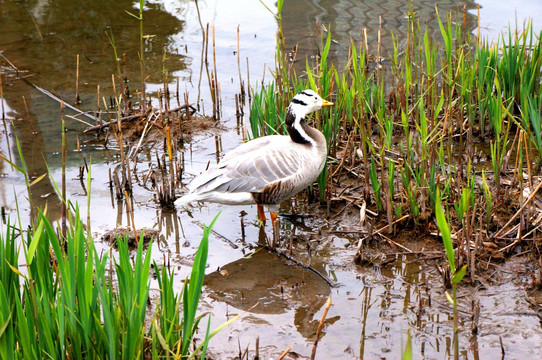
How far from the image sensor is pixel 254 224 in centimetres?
541

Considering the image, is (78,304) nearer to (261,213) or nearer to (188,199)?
(188,199)

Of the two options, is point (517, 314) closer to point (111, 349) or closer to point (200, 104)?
point (111, 349)

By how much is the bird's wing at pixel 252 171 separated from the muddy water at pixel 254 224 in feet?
1.40

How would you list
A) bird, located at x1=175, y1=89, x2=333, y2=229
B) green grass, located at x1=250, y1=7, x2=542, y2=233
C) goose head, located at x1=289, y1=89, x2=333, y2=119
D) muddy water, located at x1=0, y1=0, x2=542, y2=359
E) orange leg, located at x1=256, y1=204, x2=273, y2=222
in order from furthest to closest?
1. orange leg, located at x1=256, y1=204, x2=273, y2=222
2. goose head, located at x1=289, y1=89, x2=333, y2=119
3. bird, located at x1=175, y1=89, x2=333, y2=229
4. green grass, located at x1=250, y1=7, x2=542, y2=233
5. muddy water, located at x1=0, y1=0, x2=542, y2=359

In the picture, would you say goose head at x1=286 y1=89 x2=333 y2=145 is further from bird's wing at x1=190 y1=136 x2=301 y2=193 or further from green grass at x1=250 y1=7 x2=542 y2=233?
green grass at x1=250 y1=7 x2=542 y2=233

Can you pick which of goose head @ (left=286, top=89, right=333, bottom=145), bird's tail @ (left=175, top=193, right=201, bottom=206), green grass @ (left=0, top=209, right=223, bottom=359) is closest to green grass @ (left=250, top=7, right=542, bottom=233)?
goose head @ (left=286, top=89, right=333, bottom=145)

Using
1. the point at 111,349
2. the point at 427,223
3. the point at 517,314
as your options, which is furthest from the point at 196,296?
the point at 427,223

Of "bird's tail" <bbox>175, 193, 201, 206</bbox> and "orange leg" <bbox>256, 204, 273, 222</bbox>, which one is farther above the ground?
"bird's tail" <bbox>175, 193, 201, 206</bbox>

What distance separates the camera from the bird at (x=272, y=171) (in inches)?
196

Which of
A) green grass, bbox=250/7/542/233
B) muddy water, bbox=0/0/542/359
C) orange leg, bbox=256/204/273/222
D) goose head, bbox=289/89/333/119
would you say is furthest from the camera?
orange leg, bbox=256/204/273/222

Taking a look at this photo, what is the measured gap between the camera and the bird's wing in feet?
16.4

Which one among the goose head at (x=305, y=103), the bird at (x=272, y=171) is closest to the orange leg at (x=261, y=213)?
the bird at (x=272, y=171)

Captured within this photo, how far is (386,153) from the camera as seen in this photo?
5.95 m

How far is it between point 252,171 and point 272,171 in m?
0.16
